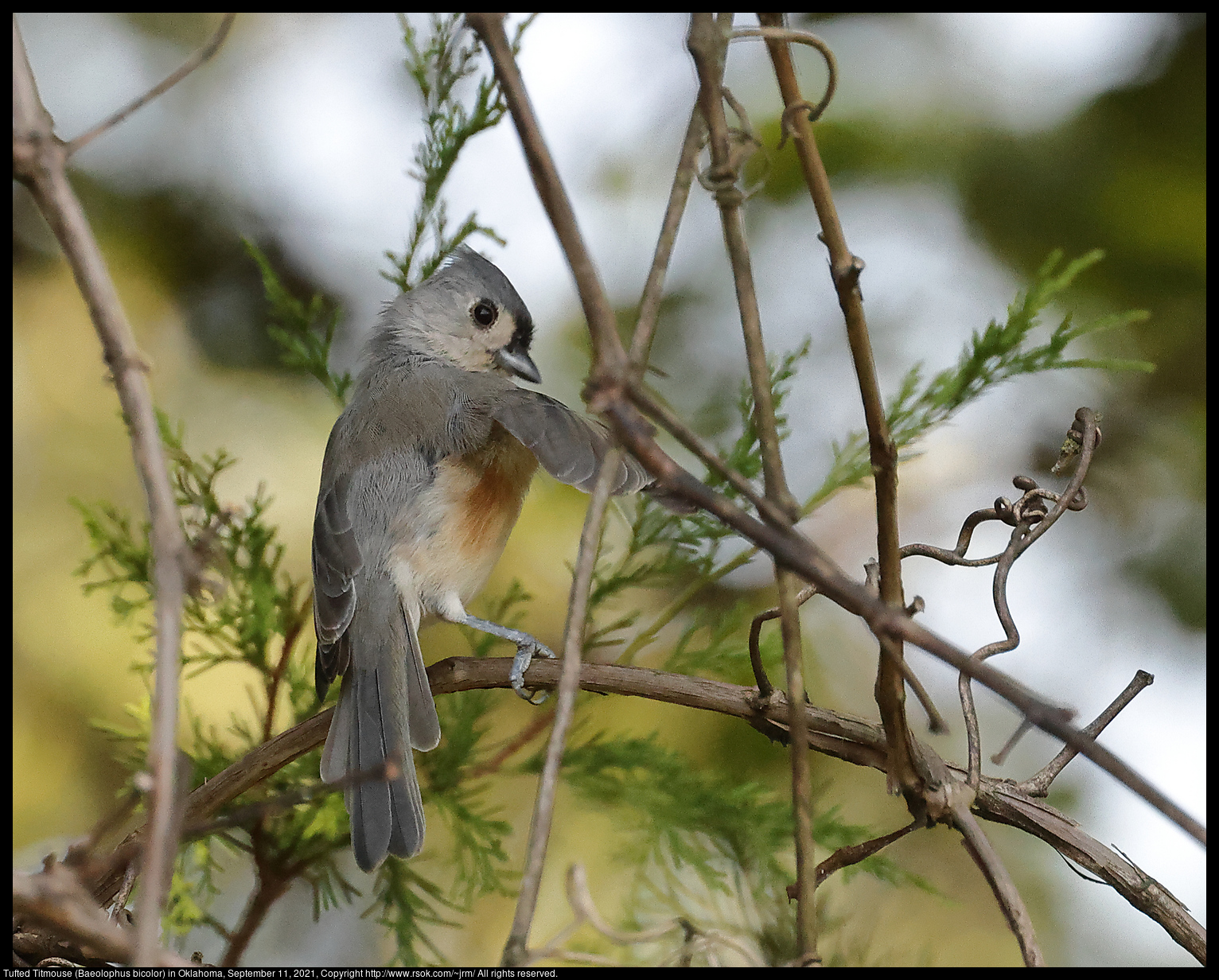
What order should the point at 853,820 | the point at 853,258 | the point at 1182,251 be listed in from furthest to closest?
1. the point at 1182,251
2. the point at 853,820
3. the point at 853,258

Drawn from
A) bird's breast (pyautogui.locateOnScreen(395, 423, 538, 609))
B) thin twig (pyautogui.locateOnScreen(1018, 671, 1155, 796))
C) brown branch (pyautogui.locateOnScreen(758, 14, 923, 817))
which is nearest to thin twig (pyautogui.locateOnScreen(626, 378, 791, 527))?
brown branch (pyautogui.locateOnScreen(758, 14, 923, 817))

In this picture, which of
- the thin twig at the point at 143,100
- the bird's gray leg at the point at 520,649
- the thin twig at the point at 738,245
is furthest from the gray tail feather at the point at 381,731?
the thin twig at the point at 143,100

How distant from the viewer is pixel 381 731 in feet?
4.93

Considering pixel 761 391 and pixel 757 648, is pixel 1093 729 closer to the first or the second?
pixel 757 648

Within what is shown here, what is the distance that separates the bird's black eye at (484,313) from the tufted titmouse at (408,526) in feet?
0.61

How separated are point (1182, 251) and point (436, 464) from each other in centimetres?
158

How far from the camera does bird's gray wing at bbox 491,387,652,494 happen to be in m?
1.29

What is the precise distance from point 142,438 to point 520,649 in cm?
106

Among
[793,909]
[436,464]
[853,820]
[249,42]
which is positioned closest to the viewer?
[793,909]

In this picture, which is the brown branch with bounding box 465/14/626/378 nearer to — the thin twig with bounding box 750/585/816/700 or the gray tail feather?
the thin twig with bounding box 750/585/816/700

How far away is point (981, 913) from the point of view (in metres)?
2.06

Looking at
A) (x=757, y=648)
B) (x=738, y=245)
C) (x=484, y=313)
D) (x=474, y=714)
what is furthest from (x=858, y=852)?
(x=484, y=313)
